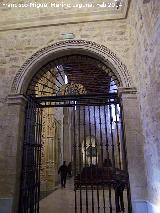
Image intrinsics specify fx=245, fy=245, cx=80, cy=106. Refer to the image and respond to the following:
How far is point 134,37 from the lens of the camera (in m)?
5.08

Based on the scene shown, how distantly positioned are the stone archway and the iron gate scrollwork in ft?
0.46

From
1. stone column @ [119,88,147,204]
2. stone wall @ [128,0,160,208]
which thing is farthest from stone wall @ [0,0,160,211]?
stone column @ [119,88,147,204]

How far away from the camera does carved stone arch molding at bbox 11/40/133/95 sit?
5504 millimetres

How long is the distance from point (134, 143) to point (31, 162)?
239 centimetres

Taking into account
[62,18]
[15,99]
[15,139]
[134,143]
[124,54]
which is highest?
[62,18]

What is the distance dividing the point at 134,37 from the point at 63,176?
27.1 ft

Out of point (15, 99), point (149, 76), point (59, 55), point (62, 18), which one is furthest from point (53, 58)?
point (149, 76)

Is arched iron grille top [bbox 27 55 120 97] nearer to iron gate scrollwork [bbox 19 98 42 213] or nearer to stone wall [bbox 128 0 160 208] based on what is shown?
iron gate scrollwork [bbox 19 98 42 213]

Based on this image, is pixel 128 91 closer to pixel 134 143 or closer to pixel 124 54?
pixel 124 54

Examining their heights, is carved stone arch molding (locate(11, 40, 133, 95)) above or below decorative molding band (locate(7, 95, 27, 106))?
above

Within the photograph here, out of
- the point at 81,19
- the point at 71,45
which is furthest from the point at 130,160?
the point at 81,19

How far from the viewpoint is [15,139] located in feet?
17.2

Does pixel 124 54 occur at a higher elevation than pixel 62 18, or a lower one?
lower

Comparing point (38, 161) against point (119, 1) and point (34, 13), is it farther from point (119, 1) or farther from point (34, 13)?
point (119, 1)
